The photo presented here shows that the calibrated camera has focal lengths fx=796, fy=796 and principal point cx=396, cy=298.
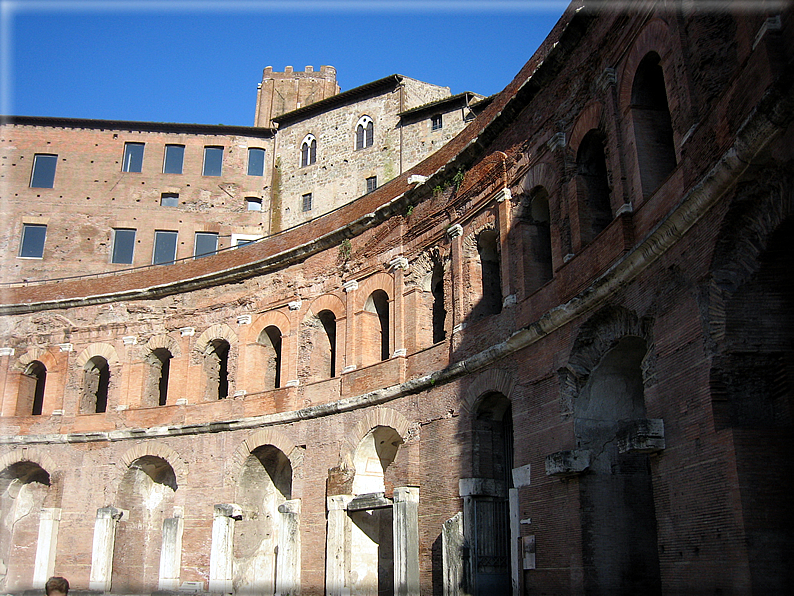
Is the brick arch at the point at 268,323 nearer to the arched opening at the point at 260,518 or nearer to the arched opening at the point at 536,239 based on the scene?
the arched opening at the point at 260,518

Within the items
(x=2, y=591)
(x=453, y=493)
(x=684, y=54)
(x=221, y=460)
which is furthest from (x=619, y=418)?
(x=2, y=591)

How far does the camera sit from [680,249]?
8188 millimetres

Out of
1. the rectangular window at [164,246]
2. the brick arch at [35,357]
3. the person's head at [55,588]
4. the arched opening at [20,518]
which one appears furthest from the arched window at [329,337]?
the rectangular window at [164,246]

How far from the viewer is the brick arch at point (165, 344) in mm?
20062

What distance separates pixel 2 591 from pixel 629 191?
18.2m

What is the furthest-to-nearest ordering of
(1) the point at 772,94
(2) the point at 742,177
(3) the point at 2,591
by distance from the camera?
(3) the point at 2,591
(2) the point at 742,177
(1) the point at 772,94

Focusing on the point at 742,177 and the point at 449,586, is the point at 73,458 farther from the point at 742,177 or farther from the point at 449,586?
the point at 742,177

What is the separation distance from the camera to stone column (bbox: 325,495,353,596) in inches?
580

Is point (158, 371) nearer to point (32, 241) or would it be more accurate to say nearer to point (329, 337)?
point (329, 337)

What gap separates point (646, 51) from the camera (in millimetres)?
9508

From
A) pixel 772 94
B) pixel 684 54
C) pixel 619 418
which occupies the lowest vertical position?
pixel 619 418

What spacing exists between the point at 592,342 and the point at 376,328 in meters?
7.01

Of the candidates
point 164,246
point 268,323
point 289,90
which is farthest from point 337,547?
point 289,90

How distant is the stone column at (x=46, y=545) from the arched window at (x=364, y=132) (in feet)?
52.2
